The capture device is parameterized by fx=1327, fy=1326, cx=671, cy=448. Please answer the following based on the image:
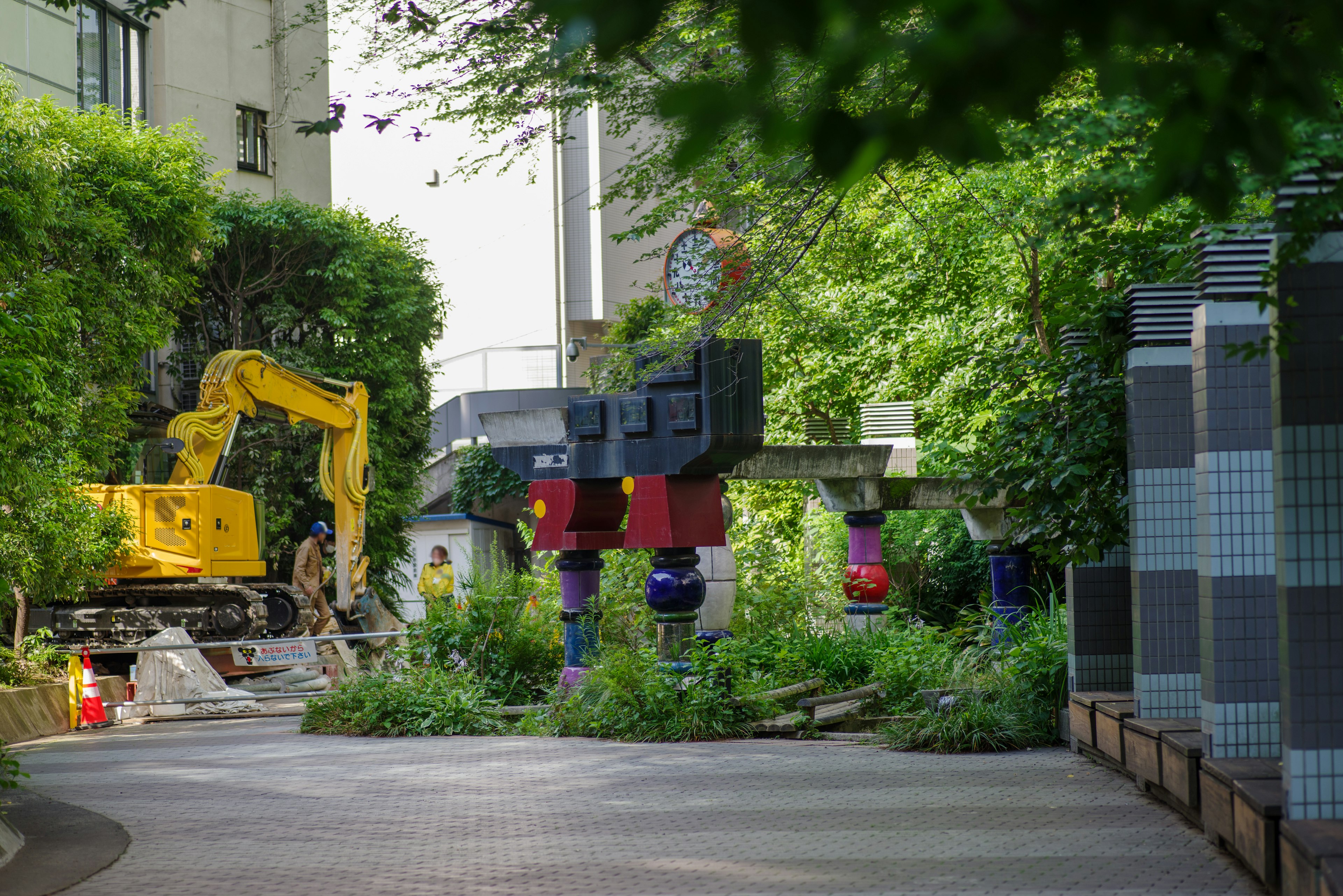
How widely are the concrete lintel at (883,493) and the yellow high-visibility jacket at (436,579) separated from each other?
9.85 meters

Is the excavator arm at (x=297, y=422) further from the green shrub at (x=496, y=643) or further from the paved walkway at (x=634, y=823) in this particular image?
the paved walkway at (x=634, y=823)

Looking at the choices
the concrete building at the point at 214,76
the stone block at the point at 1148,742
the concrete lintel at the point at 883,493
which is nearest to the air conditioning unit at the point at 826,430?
the concrete lintel at the point at 883,493

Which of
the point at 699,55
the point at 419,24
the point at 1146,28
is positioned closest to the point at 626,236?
the point at 699,55

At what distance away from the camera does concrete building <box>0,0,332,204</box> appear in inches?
887

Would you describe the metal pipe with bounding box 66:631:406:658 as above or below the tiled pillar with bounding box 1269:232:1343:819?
below

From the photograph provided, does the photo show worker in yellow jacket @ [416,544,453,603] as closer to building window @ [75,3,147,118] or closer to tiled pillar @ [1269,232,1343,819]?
building window @ [75,3,147,118]

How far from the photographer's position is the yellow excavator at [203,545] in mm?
17844

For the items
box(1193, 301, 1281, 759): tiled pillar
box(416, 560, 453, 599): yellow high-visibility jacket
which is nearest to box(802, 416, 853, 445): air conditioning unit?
box(416, 560, 453, 599): yellow high-visibility jacket

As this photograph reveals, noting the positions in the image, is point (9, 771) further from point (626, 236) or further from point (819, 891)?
point (626, 236)

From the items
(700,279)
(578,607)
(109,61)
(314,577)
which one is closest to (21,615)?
(314,577)

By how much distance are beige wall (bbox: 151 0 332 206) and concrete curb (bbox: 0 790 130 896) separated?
21306 mm

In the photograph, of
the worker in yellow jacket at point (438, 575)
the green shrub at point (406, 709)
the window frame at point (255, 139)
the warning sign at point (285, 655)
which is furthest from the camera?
the window frame at point (255, 139)

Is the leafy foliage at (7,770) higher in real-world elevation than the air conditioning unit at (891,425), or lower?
lower

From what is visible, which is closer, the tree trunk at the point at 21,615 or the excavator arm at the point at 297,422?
the tree trunk at the point at 21,615
